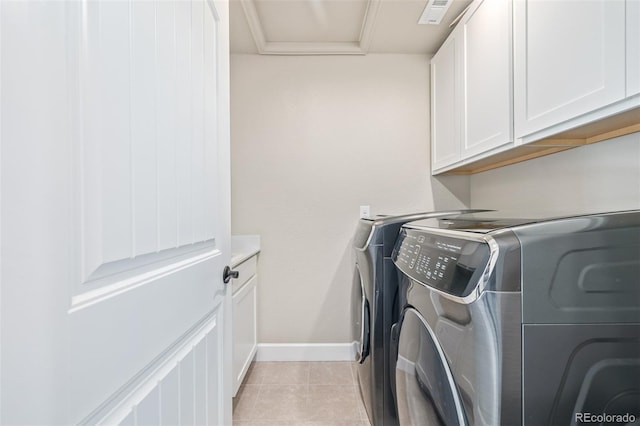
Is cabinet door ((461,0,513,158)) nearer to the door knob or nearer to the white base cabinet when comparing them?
the door knob

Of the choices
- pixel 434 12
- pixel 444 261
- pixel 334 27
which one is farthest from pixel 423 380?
pixel 334 27

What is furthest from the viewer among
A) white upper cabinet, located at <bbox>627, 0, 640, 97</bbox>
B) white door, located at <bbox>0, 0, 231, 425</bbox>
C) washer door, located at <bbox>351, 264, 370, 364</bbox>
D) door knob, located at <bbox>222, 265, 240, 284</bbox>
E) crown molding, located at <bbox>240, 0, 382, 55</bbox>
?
crown molding, located at <bbox>240, 0, 382, 55</bbox>

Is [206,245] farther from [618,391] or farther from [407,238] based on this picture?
[618,391]

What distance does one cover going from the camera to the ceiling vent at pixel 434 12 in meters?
1.75

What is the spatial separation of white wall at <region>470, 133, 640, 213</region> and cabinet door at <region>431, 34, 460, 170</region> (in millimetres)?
356

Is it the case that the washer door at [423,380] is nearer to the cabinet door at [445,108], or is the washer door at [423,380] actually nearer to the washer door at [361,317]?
the washer door at [361,317]

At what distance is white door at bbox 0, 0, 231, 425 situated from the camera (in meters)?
0.38

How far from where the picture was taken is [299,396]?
74.2 inches

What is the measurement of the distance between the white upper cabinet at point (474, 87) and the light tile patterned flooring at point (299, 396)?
5.25 feet

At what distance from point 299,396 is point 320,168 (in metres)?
1.56

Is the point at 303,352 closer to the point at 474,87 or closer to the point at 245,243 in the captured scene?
the point at 245,243

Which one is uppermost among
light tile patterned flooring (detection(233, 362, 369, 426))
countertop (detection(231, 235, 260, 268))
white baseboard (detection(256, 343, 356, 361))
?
countertop (detection(231, 235, 260, 268))

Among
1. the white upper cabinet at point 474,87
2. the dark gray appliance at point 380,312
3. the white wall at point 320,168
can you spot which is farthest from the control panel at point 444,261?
the white wall at point 320,168

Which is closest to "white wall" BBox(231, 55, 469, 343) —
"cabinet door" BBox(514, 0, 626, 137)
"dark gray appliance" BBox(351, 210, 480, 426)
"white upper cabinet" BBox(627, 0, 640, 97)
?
"dark gray appliance" BBox(351, 210, 480, 426)
